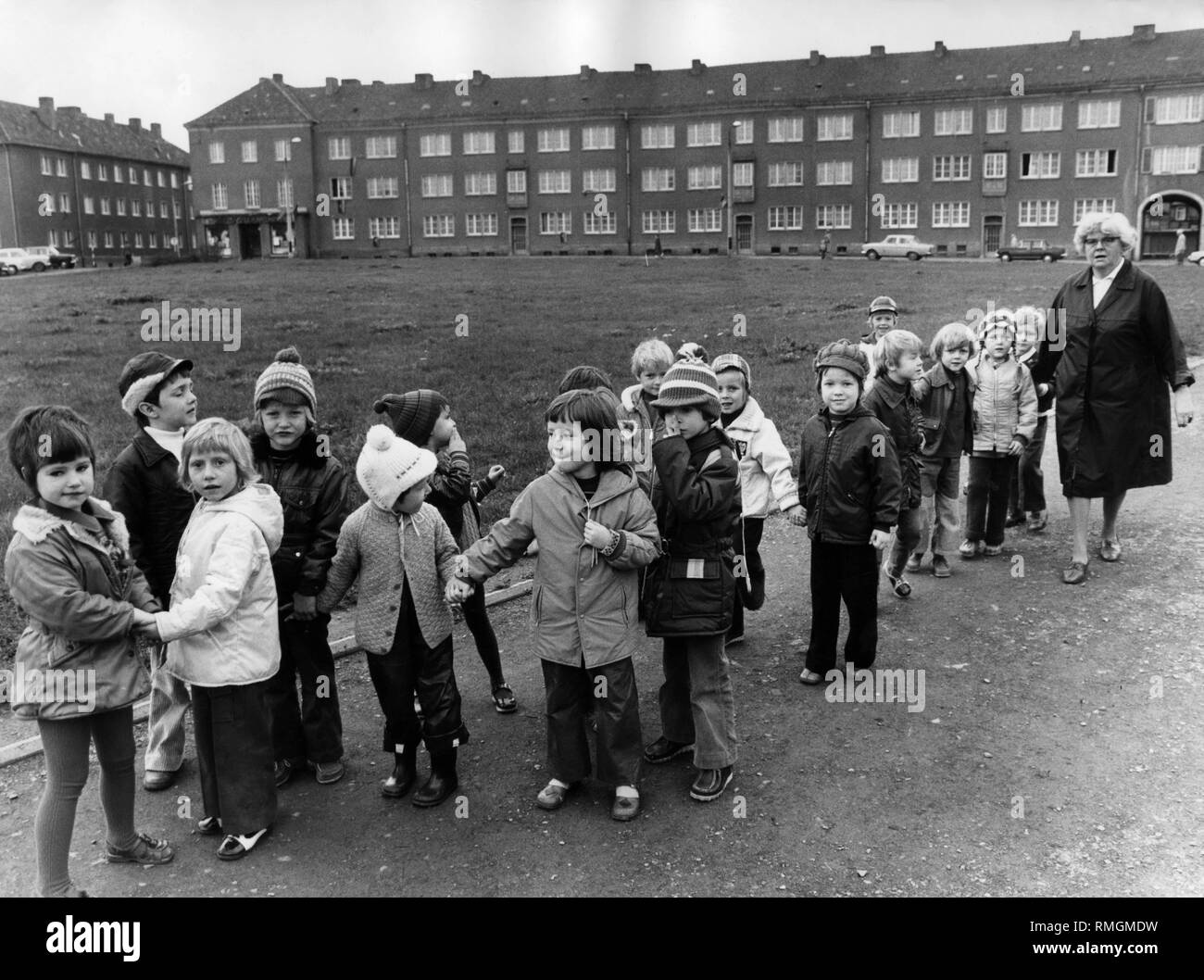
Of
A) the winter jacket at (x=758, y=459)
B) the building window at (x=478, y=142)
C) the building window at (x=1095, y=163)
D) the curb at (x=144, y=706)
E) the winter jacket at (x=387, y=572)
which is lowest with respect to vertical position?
the curb at (x=144, y=706)

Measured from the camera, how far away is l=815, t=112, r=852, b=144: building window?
237 feet

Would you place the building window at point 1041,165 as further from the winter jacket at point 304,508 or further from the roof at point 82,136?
the winter jacket at point 304,508

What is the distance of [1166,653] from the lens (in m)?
6.26

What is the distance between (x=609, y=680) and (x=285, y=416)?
1987 millimetres

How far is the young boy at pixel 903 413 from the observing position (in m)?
7.18

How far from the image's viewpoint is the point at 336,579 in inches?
194

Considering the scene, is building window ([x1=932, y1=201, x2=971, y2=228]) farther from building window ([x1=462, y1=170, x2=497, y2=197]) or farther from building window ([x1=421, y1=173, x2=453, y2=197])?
building window ([x1=421, y1=173, x2=453, y2=197])

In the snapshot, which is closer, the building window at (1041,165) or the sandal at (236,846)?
the sandal at (236,846)

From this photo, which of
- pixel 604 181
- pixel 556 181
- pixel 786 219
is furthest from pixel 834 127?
pixel 556 181

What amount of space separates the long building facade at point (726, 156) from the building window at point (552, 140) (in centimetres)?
15

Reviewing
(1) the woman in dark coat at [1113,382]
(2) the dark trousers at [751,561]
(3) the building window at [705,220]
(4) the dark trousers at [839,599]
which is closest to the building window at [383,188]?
(3) the building window at [705,220]

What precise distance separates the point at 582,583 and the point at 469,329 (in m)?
17.3
